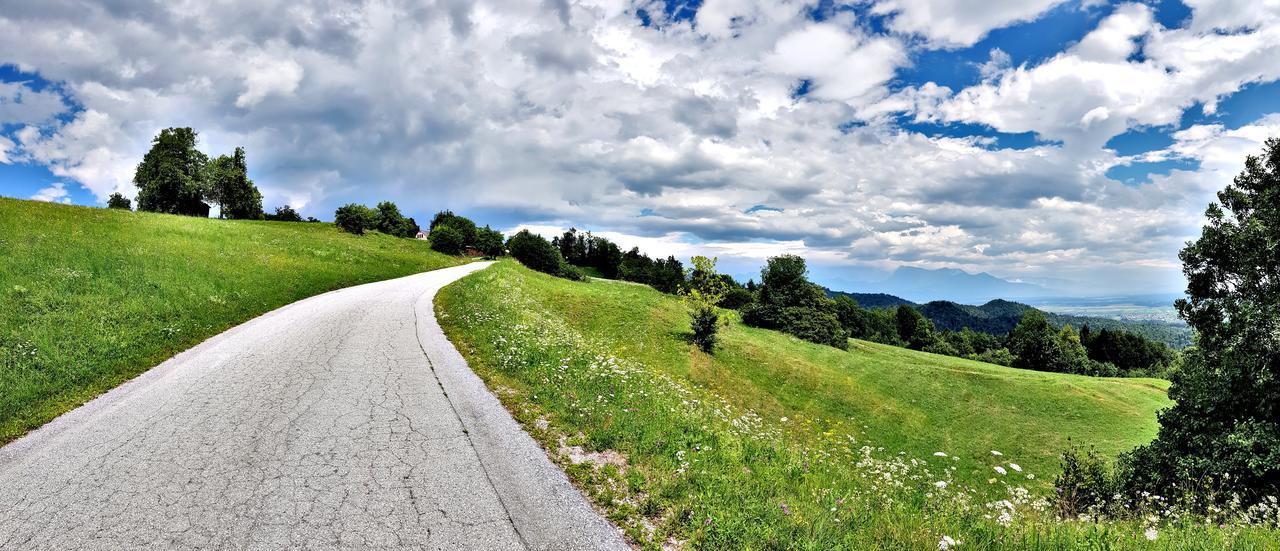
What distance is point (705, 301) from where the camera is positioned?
95.8 feet

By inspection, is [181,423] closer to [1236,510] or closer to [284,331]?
[284,331]

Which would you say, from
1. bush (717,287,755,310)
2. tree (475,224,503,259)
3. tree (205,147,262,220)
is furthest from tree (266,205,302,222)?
bush (717,287,755,310)

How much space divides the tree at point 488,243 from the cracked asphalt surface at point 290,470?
224ft

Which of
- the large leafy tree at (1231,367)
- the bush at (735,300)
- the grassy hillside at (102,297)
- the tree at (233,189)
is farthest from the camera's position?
the bush at (735,300)

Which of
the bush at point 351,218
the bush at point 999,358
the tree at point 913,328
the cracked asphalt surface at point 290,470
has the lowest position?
the bush at point 999,358

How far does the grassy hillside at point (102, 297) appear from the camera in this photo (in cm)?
995

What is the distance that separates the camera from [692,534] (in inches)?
218

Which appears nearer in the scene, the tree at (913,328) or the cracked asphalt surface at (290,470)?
the cracked asphalt surface at (290,470)

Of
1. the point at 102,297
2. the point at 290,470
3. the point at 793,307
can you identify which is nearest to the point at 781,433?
the point at 290,470

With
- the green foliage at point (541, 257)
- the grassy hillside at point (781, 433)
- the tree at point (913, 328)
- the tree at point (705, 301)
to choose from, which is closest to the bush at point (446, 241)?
the green foliage at point (541, 257)

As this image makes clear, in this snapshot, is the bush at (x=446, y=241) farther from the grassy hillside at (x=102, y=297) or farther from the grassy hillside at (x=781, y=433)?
the grassy hillside at (x=781, y=433)

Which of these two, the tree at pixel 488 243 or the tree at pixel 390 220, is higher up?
the tree at pixel 390 220

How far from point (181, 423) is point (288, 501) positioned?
425 cm

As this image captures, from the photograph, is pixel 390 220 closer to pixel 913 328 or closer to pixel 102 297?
pixel 102 297
